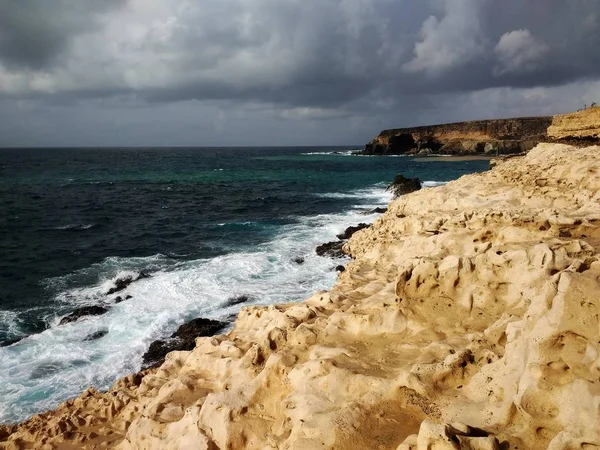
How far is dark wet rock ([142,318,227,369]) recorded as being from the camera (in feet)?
39.0

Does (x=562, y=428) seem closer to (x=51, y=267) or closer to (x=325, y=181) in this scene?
(x=51, y=267)

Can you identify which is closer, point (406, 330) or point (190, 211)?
point (406, 330)

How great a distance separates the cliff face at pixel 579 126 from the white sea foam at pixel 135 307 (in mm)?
23818

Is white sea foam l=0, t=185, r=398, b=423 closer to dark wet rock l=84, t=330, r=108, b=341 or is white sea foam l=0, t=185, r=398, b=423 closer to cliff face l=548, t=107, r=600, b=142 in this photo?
dark wet rock l=84, t=330, r=108, b=341

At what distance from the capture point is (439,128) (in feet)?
402

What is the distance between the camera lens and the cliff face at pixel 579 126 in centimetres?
3262

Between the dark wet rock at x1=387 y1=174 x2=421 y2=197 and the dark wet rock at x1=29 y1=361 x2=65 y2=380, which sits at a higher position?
the dark wet rock at x1=387 y1=174 x2=421 y2=197

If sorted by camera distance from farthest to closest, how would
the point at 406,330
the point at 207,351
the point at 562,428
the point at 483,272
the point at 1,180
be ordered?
the point at 1,180 < the point at 207,351 < the point at 483,272 < the point at 406,330 < the point at 562,428

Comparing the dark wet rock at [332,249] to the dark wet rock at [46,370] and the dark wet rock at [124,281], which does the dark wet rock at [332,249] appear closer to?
the dark wet rock at [124,281]

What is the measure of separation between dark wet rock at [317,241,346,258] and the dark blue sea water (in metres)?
0.67

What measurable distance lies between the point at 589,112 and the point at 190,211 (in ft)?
111

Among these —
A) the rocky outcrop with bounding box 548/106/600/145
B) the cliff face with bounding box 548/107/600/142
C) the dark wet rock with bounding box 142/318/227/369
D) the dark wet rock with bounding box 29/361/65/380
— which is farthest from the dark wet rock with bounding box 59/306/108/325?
the cliff face with bounding box 548/107/600/142

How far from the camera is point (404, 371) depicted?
217 inches

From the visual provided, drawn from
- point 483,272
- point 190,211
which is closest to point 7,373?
point 483,272
